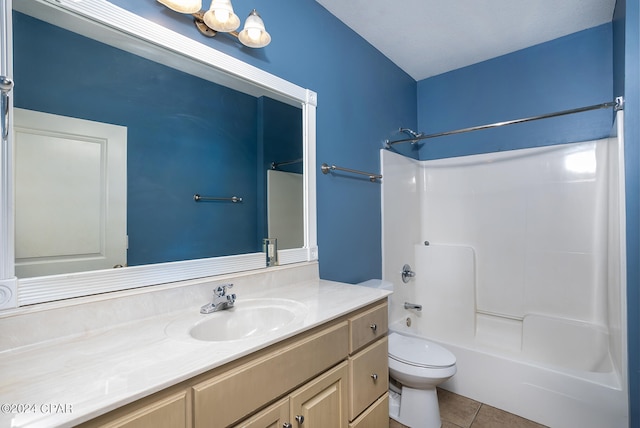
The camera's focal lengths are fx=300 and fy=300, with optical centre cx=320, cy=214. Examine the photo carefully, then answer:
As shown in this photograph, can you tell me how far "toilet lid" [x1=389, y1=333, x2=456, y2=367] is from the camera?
66.9 inches

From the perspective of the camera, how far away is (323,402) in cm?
109

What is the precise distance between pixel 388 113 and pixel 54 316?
2383 millimetres

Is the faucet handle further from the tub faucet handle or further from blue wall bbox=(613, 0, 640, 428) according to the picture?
blue wall bbox=(613, 0, 640, 428)

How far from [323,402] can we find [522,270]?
82.1 inches

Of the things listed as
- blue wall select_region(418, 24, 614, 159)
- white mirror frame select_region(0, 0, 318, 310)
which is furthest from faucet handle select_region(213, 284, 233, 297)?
blue wall select_region(418, 24, 614, 159)

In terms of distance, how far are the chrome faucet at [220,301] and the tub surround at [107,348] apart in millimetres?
51

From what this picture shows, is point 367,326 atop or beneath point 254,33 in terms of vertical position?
beneath

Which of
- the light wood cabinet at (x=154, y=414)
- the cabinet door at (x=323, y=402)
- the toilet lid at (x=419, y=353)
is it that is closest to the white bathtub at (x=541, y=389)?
the toilet lid at (x=419, y=353)

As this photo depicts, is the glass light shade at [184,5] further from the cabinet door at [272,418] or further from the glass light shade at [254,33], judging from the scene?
the cabinet door at [272,418]

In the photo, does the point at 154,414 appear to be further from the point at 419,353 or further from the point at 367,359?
the point at 419,353

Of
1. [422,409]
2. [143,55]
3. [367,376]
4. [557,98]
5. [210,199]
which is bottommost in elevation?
[422,409]

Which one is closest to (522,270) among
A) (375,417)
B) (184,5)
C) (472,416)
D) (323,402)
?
(472,416)

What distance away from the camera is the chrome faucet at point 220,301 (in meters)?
1.15

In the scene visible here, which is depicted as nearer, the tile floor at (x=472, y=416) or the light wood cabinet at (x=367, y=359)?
the light wood cabinet at (x=367, y=359)
